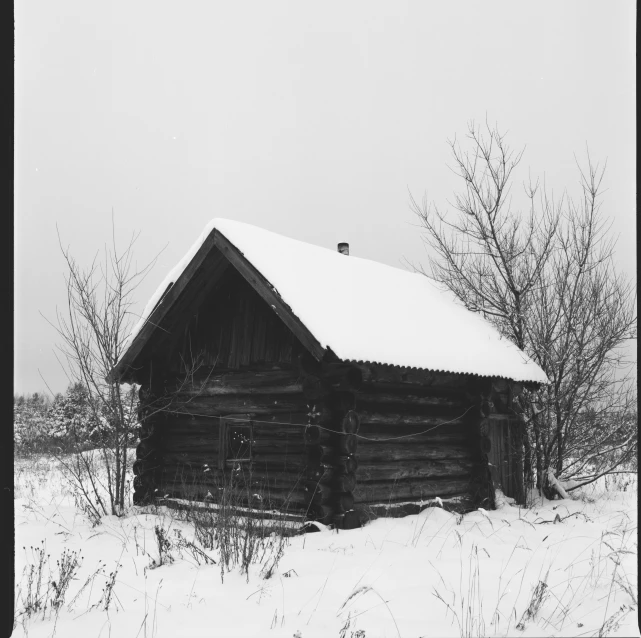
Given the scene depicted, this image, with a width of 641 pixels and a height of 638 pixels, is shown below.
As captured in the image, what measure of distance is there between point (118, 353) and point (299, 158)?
253 feet

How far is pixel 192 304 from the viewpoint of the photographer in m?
10.3

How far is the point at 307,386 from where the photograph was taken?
28.2 ft

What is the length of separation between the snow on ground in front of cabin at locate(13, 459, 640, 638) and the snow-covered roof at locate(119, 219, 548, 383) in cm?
248

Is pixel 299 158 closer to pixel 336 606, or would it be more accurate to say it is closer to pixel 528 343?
pixel 528 343

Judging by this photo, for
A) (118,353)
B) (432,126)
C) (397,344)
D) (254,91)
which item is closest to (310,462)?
(397,344)

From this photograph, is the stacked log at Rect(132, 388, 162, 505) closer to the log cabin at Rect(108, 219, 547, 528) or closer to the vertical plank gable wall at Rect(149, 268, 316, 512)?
the log cabin at Rect(108, 219, 547, 528)

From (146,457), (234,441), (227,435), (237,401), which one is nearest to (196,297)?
(237,401)

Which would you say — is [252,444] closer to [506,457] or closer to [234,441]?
[234,441]

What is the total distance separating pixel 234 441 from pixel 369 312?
10.0 feet

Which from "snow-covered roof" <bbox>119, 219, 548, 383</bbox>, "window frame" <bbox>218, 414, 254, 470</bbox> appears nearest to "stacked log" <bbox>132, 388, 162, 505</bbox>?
"snow-covered roof" <bbox>119, 219, 548, 383</bbox>

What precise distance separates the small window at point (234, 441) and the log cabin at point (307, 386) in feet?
0.07

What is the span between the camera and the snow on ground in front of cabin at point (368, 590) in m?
3.93

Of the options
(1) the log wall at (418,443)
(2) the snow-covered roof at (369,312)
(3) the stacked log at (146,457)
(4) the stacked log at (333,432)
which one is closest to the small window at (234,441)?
(4) the stacked log at (333,432)

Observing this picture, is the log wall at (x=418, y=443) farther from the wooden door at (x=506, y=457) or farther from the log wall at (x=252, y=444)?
the wooden door at (x=506, y=457)
